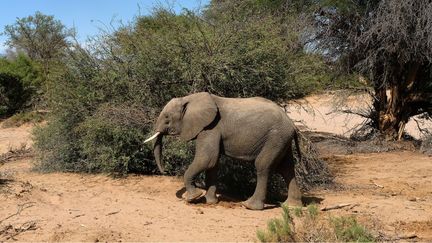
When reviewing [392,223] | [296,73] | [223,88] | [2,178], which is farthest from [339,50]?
[2,178]

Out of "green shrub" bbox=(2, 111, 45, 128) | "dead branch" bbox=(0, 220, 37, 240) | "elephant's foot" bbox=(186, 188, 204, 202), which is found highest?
"green shrub" bbox=(2, 111, 45, 128)

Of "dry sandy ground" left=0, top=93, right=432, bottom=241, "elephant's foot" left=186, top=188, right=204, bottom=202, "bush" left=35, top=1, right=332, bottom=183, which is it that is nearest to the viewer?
"dry sandy ground" left=0, top=93, right=432, bottom=241

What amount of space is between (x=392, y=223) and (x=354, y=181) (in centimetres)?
368

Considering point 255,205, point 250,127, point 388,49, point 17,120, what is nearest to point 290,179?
point 255,205

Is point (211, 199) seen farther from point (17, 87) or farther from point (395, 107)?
point (17, 87)

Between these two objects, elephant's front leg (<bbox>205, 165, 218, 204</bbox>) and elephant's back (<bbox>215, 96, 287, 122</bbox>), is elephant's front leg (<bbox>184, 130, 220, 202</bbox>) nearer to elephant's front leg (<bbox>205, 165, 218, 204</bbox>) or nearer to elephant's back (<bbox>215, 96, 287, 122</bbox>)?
elephant's front leg (<bbox>205, 165, 218, 204</bbox>)

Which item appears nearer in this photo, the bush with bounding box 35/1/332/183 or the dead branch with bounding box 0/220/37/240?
the dead branch with bounding box 0/220/37/240

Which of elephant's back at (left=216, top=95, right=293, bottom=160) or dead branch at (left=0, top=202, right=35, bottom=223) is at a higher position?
elephant's back at (left=216, top=95, right=293, bottom=160)

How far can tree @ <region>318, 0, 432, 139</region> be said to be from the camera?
14248 millimetres

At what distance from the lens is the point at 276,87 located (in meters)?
10.8

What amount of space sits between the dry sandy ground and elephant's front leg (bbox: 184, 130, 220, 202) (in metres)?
0.26

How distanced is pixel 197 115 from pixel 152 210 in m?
1.51

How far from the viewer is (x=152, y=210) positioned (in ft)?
24.9

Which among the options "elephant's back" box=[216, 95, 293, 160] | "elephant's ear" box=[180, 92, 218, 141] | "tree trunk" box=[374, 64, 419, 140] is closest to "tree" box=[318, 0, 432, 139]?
"tree trunk" box=[374, 64, 419, 140]
